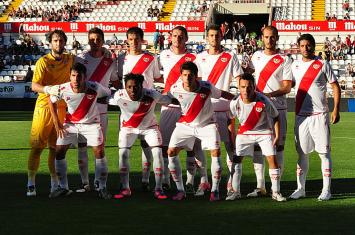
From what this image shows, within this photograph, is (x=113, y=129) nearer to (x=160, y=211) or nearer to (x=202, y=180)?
(x=202, y=180)

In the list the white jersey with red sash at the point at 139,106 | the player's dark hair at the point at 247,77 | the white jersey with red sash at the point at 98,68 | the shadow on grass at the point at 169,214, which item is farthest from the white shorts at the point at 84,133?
the player's dark hair at the point at 247,77

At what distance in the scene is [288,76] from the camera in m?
9.60

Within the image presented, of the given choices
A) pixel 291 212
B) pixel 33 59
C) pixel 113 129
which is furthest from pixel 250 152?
pixel 33 59

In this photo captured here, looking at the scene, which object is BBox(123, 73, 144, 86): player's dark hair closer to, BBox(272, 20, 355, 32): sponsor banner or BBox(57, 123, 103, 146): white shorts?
BBox(57, 123, 103, 146): white shorts

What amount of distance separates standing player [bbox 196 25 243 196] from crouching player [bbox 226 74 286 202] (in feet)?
1.94

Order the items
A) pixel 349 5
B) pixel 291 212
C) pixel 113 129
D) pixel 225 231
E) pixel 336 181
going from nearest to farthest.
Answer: pixel 225 231 → pixel 291 212 → pixel 336 181 → pixel 113 129 → pixel 349 5

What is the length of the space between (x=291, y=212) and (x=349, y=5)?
125 ft

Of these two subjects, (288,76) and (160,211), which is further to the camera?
(288,76)

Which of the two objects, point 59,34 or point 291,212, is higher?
point 59,34

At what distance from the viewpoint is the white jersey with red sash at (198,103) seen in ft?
30.5

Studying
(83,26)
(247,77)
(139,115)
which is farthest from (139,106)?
(83,26)

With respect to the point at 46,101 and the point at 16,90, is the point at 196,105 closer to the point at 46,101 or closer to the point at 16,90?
the point at 46,101

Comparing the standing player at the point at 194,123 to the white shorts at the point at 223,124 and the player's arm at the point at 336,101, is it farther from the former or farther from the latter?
the player's arm at the point at 336,101

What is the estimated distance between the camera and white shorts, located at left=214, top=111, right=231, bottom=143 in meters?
9.87
